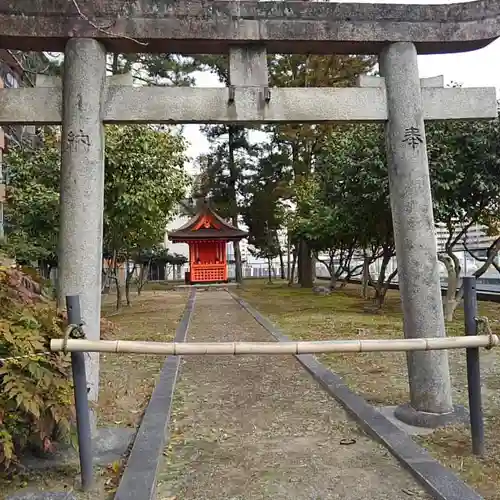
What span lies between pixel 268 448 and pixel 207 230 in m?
30.0

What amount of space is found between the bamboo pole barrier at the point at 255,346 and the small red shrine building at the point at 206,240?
3006 cm

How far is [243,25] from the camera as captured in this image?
16.9 ft

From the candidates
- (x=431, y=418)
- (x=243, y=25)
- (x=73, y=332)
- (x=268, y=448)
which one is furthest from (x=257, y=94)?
(x=431, y=418)

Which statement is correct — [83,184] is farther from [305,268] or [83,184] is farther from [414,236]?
→ [305,268]

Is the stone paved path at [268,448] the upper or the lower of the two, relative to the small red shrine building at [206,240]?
lower

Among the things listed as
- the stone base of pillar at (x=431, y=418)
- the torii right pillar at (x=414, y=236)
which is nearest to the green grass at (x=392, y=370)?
the stone base of pillar at (x=431, y=418)

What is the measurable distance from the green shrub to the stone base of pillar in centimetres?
309

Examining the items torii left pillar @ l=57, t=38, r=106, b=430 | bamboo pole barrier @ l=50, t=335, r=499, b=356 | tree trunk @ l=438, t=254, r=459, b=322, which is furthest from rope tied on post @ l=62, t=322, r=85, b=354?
tree trunk @ l=438, t=254, r=459, b=322

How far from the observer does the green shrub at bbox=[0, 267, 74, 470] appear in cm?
334

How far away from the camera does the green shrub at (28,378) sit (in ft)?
11.0

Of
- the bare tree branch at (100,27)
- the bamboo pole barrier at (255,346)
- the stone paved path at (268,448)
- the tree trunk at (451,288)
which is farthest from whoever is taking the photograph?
the tree trunk at (451,288)

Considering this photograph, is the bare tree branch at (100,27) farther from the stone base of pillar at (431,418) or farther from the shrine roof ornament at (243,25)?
the stone base of pillar at (431,418)

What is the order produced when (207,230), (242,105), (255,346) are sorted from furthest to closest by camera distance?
(207,230), (242,105), (255,346)

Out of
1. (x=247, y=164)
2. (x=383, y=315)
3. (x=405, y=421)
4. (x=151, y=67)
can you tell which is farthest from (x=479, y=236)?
(x=405, y=421)
